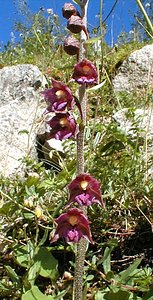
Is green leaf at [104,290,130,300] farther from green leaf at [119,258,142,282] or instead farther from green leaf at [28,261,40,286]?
green leaf at [28,261,40,286]

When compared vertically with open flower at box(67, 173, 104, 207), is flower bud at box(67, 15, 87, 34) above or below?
above

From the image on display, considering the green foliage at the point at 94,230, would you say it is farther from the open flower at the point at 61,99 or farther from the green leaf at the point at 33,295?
the open flower at the point at 61,99

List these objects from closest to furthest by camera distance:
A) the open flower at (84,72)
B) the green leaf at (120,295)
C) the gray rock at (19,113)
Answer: the open flower at (84,72) → the green leaf at (120,295) → the gray rock at (19,113)

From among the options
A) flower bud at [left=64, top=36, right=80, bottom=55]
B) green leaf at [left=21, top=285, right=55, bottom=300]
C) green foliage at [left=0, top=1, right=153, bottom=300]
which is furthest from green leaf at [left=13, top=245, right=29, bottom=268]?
flower bud at [left=64, top=36, right=80, bottom=55]

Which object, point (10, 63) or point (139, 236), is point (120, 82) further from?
point (139, 236)

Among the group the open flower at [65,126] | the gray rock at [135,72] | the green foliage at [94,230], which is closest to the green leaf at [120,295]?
the green foliage at [94,230]

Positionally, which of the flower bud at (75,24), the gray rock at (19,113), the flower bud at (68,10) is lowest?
the flower bud at (75,24)

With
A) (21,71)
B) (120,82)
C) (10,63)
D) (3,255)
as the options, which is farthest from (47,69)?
(3,255)
